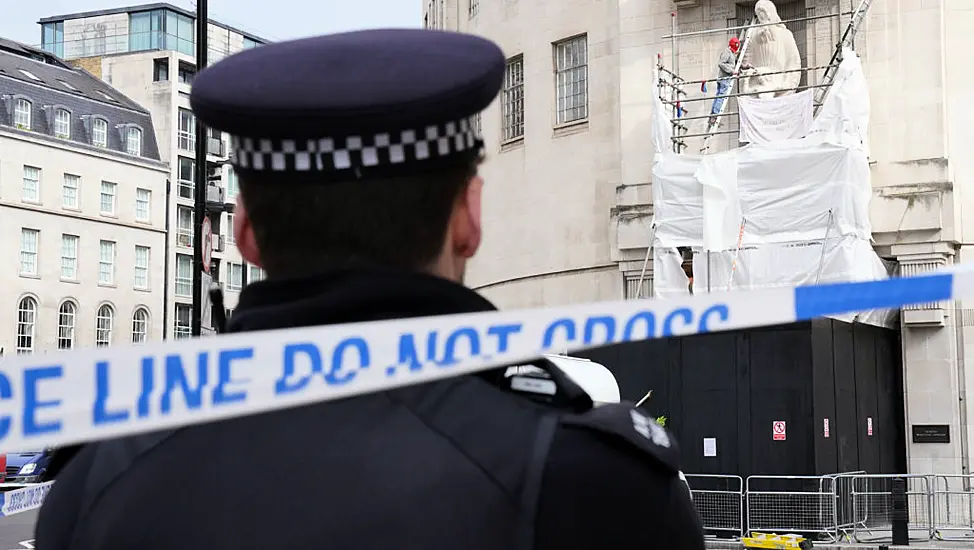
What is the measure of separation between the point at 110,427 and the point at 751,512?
65.9 ft

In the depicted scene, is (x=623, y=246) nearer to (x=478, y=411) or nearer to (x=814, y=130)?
(x=814, y=130)

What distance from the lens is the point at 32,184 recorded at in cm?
7050

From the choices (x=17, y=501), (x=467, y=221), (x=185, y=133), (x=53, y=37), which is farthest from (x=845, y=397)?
(x=53, y=37)

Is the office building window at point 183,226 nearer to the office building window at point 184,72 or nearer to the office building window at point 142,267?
the office building window at point 142,267

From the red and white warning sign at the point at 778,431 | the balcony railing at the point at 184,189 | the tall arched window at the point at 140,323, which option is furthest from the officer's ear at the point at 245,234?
the balcony railing at the point at 184,189

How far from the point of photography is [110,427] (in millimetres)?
1482

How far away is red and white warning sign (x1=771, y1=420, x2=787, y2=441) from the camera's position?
21.3 meters

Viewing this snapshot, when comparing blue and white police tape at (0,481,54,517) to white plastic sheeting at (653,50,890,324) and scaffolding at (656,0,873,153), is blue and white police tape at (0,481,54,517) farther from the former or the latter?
scaffolding at (656,0,873,153)

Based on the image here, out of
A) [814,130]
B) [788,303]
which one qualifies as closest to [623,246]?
[814,130]

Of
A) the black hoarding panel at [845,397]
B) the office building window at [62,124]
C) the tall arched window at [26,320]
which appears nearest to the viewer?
the black hoarding panel at [845,397]

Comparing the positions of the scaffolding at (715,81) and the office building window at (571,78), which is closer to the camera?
the scaffolding at (715,81)

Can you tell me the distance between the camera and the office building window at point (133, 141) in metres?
78.0

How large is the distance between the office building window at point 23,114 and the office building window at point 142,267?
30.4ft

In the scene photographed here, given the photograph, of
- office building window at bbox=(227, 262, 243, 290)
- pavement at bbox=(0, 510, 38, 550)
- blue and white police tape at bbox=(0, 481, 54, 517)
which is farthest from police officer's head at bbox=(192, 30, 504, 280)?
office building window at bbox=(227, 262, 243, 290)
